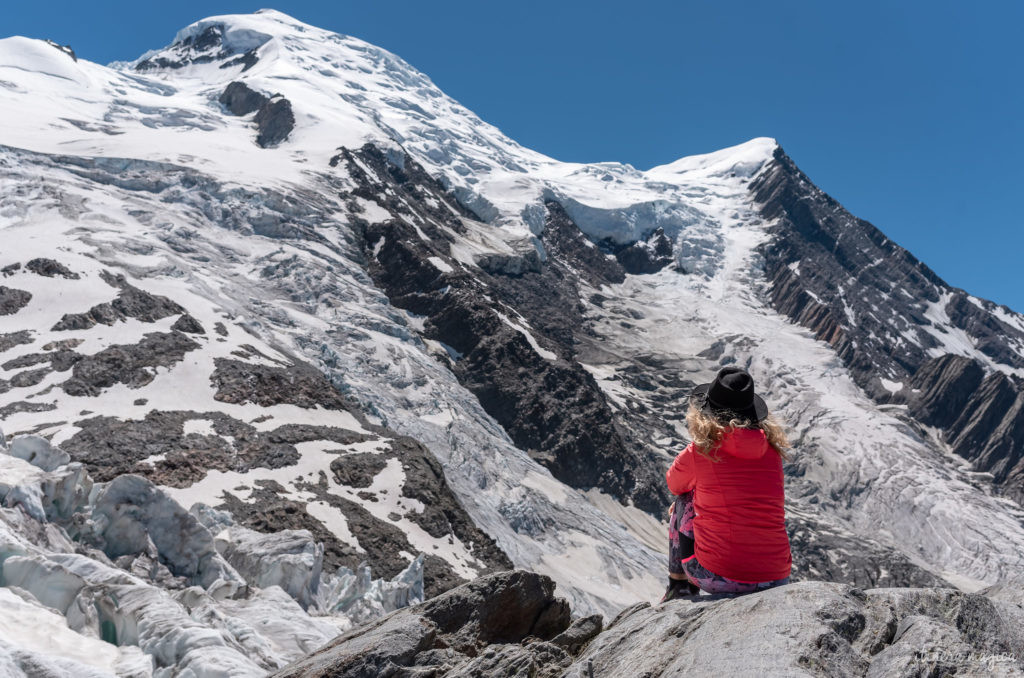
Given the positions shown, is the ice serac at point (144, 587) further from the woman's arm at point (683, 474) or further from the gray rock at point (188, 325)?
the gray rock at point (188, 325)

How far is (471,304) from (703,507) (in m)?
105

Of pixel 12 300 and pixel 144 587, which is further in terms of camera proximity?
pixel 12 300

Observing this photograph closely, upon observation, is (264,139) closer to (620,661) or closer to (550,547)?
(550,547)

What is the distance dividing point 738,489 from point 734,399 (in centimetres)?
90

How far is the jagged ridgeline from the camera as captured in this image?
10844 mm

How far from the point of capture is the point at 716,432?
738cm

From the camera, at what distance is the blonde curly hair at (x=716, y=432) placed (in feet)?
24.2

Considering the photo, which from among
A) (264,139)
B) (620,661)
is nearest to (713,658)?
(620,661)

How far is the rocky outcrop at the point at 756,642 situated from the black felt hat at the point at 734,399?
1.68 meters

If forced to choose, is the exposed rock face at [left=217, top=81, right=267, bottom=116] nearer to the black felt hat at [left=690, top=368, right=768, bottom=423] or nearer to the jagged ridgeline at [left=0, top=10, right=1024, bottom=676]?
the jagged ridgeline at [left=0, top=10, right=1024, bottom=676]

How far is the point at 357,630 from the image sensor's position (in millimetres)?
11023

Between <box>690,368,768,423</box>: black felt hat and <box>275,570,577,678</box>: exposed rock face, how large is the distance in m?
3.55

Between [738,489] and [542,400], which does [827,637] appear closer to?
[738,489]

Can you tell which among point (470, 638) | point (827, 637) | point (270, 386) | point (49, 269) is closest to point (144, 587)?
point (470, 638)
